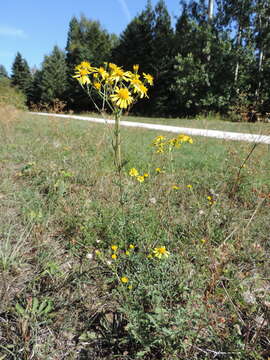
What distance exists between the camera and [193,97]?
14.0 m

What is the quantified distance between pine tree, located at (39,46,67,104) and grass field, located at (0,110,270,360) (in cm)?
2446

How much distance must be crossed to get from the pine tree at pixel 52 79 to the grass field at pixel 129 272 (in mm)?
24460

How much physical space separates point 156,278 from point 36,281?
721 millimetres

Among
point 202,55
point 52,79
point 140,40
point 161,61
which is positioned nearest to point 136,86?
point 202,55

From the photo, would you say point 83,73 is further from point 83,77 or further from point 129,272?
point 129,272

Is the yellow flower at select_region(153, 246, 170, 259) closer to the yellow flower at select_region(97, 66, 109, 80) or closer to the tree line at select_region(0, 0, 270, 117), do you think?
the yellow flower at select_region(97, 66, 109, 80)

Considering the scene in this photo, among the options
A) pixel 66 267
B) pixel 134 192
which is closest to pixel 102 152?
pixel 134 192

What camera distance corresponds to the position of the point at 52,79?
2362cm

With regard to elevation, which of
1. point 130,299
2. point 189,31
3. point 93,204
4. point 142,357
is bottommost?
point 142,357

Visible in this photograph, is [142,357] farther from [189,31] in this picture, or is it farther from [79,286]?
[189,31]

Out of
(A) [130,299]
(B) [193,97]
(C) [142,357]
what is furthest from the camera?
(B) [193,97]

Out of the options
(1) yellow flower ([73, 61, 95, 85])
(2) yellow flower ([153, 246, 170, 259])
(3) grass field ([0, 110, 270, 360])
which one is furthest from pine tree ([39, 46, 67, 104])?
(2) yellow flower ([153, 246, 170, 259])

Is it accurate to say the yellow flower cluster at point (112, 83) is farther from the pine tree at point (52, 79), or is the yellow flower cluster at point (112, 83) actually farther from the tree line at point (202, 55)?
the pine tree at point (52, 79)

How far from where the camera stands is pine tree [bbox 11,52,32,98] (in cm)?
2843
